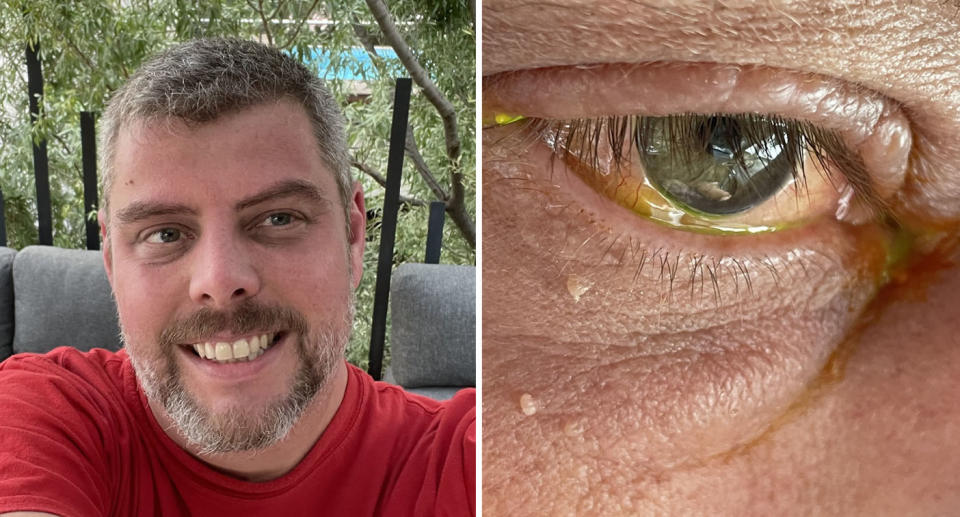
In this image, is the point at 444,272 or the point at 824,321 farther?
the point at 444,272

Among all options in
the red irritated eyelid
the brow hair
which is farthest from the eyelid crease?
the brow hair

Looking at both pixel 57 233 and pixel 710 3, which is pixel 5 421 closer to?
pixel 57 233

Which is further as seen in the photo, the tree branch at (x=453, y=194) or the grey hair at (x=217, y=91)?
the tree branch at (x=453, y=194)

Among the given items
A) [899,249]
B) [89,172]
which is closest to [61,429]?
[89,172]

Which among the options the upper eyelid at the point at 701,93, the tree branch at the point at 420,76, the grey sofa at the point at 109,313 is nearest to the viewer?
the upper eyelid at the point at 701,93

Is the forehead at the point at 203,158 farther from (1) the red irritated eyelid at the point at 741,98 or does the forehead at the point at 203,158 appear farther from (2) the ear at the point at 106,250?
(1) the red irritated eyelid at the point at 741,98

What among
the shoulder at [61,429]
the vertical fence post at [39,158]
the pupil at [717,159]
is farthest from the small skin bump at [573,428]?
the vertical fence post at [39,158]

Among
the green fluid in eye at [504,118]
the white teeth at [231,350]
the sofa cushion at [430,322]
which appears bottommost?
the sofa cushion at [430,322]

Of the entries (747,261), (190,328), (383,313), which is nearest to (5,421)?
(190,328)

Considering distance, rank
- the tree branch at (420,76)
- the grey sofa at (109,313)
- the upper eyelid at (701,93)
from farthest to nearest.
A: the tree branch at (420,76), the grey sofa at (109,313), the upper eyelid at (701,93)
